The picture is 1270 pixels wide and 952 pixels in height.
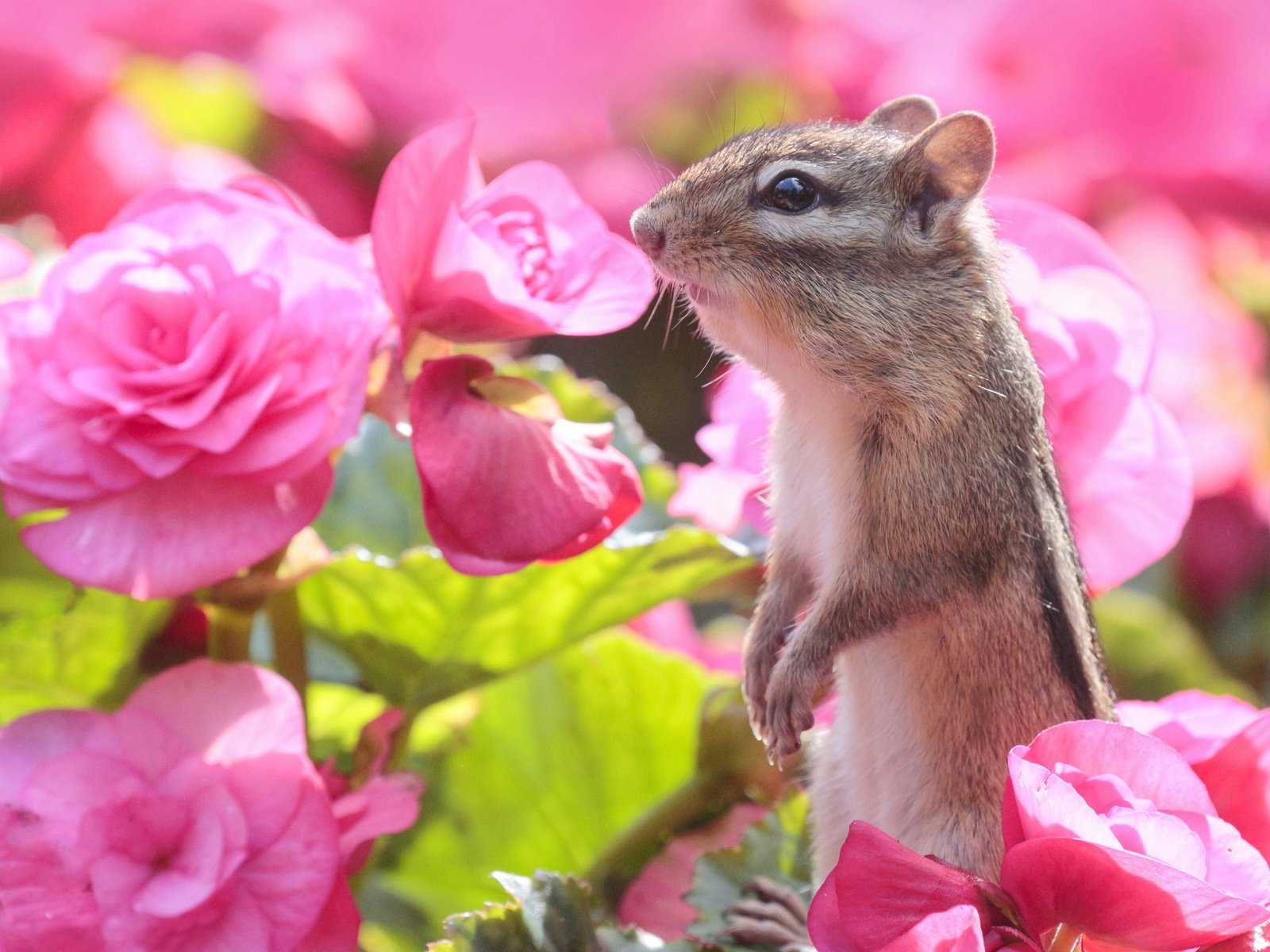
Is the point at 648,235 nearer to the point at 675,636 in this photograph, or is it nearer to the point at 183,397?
the point at 183,397

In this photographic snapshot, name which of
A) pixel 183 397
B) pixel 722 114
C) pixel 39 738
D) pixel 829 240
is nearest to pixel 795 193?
pixel 829 240

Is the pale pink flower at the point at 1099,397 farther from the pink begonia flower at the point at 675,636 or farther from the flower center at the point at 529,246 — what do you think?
the pink begonia flower at the point at 675,636

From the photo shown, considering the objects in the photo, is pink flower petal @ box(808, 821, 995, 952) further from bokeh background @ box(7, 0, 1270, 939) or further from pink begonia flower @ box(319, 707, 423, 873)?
bokeh background @ box(7, 0, 1270, 939)

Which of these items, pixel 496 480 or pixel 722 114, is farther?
pixel 722 114

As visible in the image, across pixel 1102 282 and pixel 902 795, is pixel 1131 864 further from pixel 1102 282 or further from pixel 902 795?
pixel 1102 282

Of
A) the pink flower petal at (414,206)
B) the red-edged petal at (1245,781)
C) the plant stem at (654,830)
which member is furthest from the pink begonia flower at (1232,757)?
the pink flower petal at (414,206)

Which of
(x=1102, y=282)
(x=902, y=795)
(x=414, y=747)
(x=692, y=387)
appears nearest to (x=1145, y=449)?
(x=1102, y=282)
